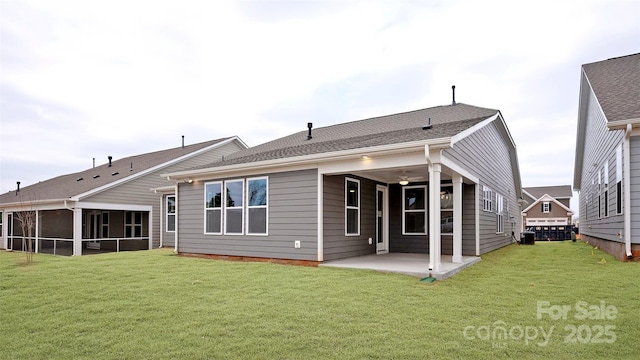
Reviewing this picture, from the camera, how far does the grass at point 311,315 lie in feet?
11.0

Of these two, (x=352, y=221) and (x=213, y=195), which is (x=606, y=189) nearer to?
(x=352, y=221)

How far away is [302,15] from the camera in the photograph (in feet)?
34.7

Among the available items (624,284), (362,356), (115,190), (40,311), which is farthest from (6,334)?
(115,190)

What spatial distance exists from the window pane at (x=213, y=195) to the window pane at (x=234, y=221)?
0.49m

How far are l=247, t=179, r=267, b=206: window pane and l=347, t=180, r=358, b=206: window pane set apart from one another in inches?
81.4

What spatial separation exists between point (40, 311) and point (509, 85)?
53.1 feet

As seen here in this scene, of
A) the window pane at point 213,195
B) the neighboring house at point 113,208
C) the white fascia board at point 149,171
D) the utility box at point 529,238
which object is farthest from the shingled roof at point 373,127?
the utility box at point 529,238

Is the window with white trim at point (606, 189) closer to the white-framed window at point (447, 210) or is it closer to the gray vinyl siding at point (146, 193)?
the white-framed window at point (447, 210)

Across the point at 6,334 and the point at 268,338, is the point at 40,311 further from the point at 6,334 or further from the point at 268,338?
the point at 268,338

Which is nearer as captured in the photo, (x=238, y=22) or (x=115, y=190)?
(x=238, y=22)

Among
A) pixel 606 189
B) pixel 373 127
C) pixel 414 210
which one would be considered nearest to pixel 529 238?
pixel 606 189

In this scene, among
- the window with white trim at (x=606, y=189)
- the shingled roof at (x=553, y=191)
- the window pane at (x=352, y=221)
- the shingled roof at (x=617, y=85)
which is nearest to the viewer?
the shingled roof at (x=617, y=85)

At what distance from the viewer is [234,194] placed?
10.1 m

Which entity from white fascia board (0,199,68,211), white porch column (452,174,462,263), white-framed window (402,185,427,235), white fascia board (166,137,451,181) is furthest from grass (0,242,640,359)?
white fascia board (0,199,68,211)
